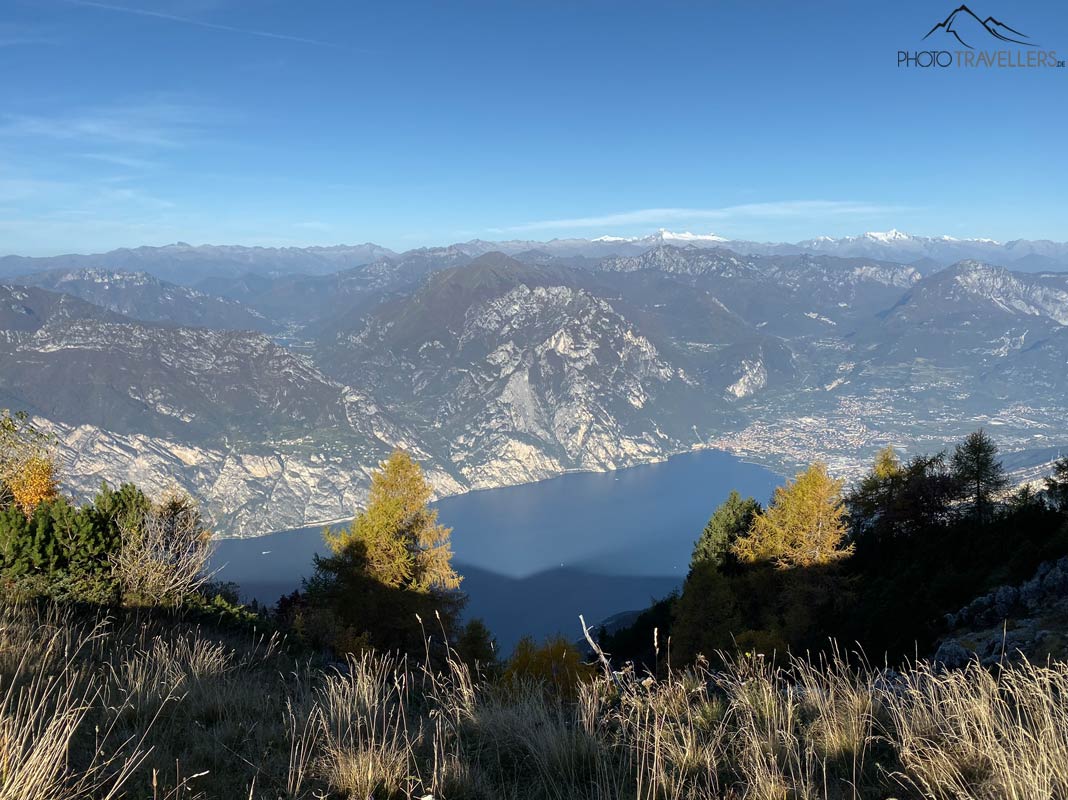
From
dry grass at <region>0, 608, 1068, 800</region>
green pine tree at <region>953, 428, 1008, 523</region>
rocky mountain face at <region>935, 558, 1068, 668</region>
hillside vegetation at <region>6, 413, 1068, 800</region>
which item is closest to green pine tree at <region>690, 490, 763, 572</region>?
hillside vegetation at <region>6, 413, 1068, 800</region>

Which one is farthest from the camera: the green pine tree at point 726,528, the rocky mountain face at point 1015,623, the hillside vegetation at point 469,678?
the green pine tree at point 726,528

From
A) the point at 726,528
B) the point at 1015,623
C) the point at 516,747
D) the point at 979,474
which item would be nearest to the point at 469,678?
the point at 516,747

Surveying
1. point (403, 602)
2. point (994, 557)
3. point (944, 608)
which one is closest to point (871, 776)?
point (944, 608)

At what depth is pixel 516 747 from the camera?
4328 millimetres

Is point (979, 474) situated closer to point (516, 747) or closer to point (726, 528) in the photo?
point (726, 528)

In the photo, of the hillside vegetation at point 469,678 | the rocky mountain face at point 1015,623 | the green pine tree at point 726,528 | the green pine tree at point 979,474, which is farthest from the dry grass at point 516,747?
the green pine tree at point 979,474

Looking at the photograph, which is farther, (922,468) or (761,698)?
(922,468)

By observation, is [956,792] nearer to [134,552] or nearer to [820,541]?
[134,552]

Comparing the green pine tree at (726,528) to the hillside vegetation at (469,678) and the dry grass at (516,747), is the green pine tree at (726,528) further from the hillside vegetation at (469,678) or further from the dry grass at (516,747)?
the dry grass at (516,747)

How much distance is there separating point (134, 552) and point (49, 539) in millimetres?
1638

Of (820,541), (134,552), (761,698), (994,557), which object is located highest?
(761,698)

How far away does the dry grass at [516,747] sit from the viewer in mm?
3225

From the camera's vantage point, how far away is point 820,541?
87.9 feet

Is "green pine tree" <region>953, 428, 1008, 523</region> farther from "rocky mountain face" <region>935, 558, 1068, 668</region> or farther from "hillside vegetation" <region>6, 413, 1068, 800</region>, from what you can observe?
"rocky mountain face" <region>935, 558, 1068, 668</region>
